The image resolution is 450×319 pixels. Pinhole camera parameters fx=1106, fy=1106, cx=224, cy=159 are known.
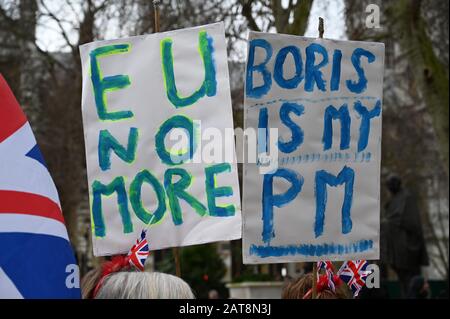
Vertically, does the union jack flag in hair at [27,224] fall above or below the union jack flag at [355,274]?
above

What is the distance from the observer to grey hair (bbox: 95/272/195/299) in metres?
3.82

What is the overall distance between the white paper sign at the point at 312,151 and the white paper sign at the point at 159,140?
229 mm

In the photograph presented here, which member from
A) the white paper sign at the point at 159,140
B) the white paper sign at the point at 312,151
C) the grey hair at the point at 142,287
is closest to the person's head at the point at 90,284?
the grey hair at the point at 142,287

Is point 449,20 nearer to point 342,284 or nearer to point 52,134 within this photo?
point 52,134

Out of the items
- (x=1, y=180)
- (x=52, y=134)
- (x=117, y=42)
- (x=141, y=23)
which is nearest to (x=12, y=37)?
(x=52, y=134)

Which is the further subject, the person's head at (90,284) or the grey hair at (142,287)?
the person's head at (90,284)

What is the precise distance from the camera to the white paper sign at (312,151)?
16.1 feet

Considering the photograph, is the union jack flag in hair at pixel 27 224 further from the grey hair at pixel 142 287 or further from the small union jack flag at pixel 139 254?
the small union jack flag at pixel 139 254

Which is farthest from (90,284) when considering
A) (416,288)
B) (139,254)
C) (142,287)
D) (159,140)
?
(416,288)

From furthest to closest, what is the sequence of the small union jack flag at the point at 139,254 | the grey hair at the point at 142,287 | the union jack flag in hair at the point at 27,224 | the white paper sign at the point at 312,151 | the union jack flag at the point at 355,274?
the union jack flag at the point at 355,274
the white paper sign at the point at 312,151
the small union jack flag at the point at 139,254
the grey hair at the point at 142,287
the union jack flag in hair at the point at 27,224

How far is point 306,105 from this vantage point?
196 inches

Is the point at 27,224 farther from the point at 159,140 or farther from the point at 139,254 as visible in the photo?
the point at 159,140
